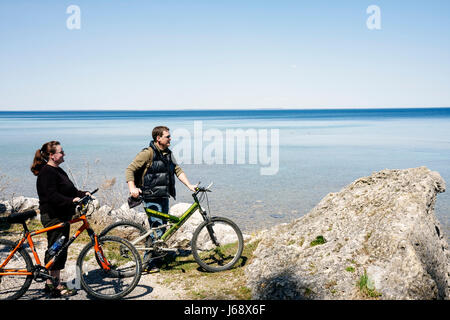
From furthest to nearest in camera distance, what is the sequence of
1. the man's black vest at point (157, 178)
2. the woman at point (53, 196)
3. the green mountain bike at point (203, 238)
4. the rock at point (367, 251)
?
the man's black vest at point (157, 178) → the green mountain bike at point (203, 238) → the woman at point (53, 196) → the rock at point (367, 251)

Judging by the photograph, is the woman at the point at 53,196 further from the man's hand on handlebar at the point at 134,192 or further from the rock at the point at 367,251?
the rock at the point at 367,251

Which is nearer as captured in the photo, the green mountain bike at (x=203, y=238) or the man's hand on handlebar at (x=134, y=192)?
the man's hand on handlebar at (x=134, y=192)

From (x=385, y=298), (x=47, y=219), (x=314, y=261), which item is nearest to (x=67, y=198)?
(x=47, y=219)

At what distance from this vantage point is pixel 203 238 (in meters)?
6.77

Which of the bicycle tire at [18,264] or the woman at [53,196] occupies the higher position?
the woman at [53,196]

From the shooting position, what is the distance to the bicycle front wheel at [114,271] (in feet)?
17.5

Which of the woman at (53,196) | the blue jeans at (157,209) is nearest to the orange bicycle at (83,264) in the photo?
the woman at (53,196)

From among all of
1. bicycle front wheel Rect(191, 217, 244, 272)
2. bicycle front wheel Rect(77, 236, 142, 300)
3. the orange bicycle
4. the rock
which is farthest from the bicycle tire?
the rock

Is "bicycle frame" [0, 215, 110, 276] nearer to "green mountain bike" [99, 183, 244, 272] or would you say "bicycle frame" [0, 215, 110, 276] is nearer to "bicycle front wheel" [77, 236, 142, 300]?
"bicycle front wheel" [77, 236, 142, 300]

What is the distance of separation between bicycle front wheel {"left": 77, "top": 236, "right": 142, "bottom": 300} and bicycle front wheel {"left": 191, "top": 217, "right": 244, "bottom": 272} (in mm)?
1200

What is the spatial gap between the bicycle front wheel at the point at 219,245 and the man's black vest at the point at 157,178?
957 millimetres

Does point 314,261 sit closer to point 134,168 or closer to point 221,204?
point 134,168

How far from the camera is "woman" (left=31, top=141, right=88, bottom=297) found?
5305 mm

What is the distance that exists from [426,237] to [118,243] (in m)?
4.45
